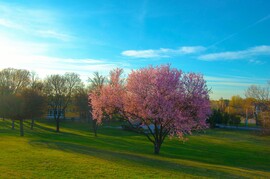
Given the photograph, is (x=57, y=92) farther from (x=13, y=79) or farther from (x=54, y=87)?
(x=13, y=79)

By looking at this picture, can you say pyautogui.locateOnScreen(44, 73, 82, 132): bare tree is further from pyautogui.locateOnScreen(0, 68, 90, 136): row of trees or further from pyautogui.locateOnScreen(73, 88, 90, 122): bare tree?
pyautogui.locateOnScreen(73, 88, 90, 122): bare tree

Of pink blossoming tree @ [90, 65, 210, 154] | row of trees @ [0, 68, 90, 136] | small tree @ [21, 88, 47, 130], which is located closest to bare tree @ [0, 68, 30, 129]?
row of trees @ [0, 68, 90, 136]

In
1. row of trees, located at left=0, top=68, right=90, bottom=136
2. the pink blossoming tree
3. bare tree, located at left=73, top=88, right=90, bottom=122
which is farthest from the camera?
row of trees, located at left=0, top=68, right=90, bottom=136

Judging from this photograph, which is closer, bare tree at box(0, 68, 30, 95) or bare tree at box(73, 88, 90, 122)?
bare tree at box(73, 88, 90, 122)

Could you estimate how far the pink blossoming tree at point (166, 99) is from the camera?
2408 cm

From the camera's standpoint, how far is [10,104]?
123ft

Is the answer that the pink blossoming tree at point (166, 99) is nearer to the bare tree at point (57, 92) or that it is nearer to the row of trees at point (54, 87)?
the row of trees at point (54, 87)

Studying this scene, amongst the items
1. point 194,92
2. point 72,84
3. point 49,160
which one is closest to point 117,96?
point 194,92

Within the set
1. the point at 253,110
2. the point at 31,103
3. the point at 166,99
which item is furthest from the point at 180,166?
the point at 253,110

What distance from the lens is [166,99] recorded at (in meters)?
24.1

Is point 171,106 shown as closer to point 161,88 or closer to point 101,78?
point 161,88

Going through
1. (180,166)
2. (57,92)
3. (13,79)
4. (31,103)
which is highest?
(13,79)

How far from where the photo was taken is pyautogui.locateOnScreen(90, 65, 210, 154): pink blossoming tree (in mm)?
24075

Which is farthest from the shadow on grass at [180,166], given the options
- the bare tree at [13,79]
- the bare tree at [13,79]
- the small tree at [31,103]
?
the bare tree at [13,79]
